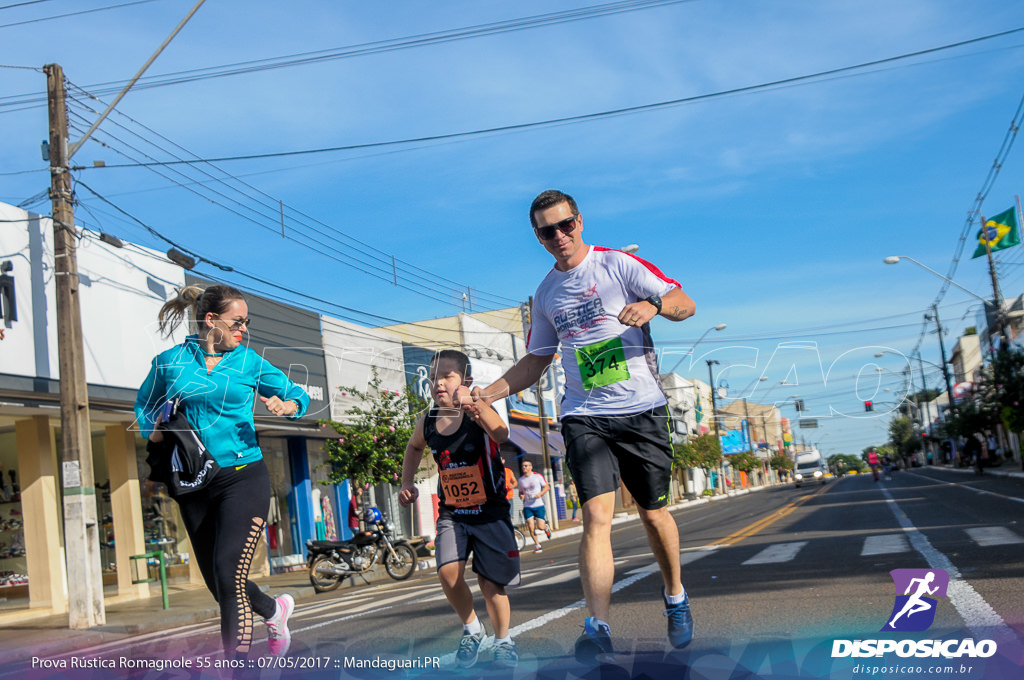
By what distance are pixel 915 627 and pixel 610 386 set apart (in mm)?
2267

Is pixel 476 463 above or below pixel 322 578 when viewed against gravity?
above

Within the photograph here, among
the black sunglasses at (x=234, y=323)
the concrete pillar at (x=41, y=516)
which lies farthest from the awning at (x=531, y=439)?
the black sunglasses at (x=234, y=323)

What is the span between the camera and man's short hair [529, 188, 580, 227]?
4.84 m

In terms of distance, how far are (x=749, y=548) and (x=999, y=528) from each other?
3.23 meters

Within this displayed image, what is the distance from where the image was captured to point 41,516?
1681 cm

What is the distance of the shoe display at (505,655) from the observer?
15.2ft

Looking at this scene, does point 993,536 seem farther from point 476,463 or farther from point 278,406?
point 278,406

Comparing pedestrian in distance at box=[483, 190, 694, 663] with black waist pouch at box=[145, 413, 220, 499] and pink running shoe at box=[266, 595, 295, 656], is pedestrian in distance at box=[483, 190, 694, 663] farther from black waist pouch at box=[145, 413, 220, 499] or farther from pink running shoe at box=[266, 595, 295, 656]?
pink running shoe at box=[266, 595, 295, 656]

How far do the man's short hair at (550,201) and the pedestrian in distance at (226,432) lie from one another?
160cm

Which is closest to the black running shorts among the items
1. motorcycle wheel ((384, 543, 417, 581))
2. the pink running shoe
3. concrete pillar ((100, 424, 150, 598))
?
the pink running shoe

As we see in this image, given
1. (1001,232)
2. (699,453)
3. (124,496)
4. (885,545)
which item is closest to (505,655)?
(885,545)

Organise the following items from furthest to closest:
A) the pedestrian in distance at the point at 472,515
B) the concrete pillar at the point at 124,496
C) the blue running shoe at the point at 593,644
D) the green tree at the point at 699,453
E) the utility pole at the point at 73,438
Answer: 1. the green tree at the point at 699,453
2. the concrete pillar at the point at 124,496
3. the utility pole at the point at 73,438
4. the pedestrian in distance at the point at 472,515
5. the blue running shoe at the point at 593,644

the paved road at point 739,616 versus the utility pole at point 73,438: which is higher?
the utility pole at point 73,438

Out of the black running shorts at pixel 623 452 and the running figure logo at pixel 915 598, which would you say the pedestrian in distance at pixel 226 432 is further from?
the running figure logo at pixel 915 598
